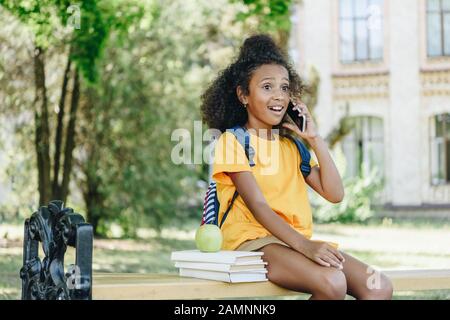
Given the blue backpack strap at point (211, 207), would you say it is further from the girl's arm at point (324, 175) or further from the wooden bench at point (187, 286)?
the girl's arm at point (324, 175)

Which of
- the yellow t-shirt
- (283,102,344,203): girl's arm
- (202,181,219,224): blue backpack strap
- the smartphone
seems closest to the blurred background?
the smartphone

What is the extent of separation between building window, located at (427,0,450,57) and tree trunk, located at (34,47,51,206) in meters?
13.6

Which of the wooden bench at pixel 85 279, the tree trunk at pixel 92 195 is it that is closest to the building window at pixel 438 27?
the tree trunk at pixel 92 195

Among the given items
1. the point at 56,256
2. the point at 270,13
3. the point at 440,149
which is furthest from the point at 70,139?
the point at 440,149

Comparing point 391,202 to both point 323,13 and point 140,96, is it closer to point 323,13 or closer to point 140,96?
point 323,13

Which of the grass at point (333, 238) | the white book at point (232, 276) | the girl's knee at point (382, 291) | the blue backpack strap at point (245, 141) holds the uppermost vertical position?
the blue backpack strap at point (245, 141)

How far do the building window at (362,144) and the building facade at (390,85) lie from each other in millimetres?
29

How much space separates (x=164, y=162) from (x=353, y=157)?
10.4 meters

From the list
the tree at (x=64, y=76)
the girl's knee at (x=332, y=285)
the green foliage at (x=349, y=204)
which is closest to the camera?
the girl's knee at (x=332, y=285)

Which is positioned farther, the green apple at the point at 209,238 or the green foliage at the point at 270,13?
the green foliage at the point at 270,13

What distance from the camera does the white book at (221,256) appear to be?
3277 mm

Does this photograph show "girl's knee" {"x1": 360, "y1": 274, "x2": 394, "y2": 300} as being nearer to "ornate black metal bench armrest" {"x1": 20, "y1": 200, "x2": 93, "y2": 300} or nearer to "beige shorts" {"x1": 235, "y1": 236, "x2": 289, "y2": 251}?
"beige shorts" {"x1": 235, "y1": 236, "x2": 289, "y2": 251}

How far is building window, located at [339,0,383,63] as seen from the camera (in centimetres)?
2397

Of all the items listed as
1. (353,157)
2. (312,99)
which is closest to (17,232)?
(312,99)
